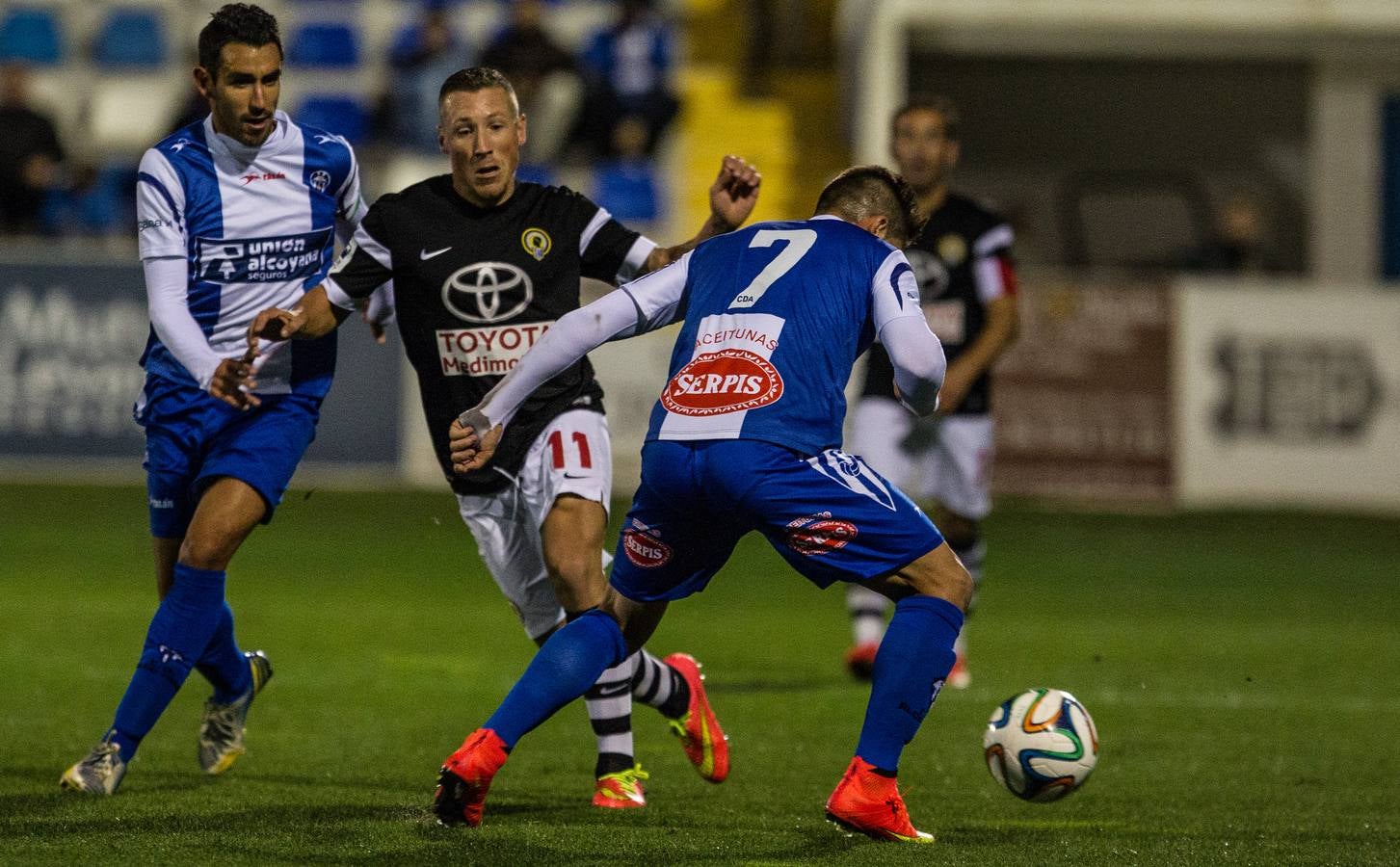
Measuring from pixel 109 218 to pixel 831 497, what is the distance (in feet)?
47.0

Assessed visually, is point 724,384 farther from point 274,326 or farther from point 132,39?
point 132,39

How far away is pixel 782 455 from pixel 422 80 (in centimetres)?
1415

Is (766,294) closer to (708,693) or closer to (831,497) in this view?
(831,497)

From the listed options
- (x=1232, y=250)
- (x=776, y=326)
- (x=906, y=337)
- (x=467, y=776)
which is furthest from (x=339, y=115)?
(x=467, y=776)

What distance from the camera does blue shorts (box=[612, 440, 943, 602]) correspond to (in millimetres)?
5230

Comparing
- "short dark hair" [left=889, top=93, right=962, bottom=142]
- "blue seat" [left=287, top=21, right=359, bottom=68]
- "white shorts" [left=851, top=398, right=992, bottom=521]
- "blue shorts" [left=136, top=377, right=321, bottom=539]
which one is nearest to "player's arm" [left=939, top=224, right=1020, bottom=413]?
"white shorts" [left=851, top=398, right=992, bottom=521]

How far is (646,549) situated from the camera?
5492 millimetres

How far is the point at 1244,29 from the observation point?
1848cm

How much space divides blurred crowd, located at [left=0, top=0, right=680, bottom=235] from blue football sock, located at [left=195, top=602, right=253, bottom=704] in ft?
36.6

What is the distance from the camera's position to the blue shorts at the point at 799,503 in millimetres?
5230

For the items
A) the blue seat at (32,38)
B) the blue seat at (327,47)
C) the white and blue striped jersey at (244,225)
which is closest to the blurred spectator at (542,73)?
the blue seat at (327,47)

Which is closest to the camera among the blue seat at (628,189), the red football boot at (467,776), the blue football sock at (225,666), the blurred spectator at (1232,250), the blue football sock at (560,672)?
the red football boot at (467,776)

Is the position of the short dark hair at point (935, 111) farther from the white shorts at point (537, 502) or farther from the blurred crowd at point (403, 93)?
the blurred crowd at point (403, 93)

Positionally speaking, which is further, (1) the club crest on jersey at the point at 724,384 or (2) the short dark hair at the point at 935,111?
(2) the short dark hair at the point at 935,111
